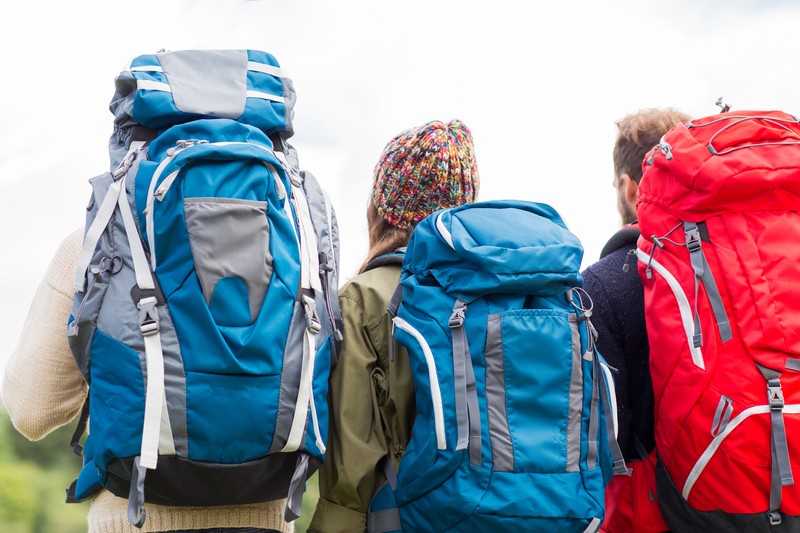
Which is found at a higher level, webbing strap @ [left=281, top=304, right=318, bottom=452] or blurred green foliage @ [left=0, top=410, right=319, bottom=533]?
webbing strap @ [left=281, top=304, right=318, bottom=452]

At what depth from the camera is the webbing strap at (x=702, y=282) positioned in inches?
102

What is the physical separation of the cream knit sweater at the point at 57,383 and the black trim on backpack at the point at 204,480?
0.10 meters

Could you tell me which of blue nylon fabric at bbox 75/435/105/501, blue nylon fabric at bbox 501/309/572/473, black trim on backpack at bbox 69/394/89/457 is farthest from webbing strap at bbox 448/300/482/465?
black trim on backpack at bbox 69/394/89/457

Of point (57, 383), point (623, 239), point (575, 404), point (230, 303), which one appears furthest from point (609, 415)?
point (57, 383)

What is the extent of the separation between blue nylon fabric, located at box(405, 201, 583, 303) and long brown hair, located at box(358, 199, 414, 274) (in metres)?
0.34

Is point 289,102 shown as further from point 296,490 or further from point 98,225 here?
point 296,490

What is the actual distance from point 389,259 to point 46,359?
1158 millimetres

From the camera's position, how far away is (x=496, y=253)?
2449mm

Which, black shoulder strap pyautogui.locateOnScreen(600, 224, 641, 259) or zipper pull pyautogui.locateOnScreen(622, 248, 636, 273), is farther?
black shoulder strap pyautogui.locateOnScreen(600, 224, 641, 259)

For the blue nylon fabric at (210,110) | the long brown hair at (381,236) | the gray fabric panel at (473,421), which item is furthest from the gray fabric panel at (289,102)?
the gray fabric panel at (473,421)

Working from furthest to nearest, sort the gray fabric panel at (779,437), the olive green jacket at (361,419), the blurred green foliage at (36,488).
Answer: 1. the blurred green foliage at (36,488)
2. the olive green jacket at (361,419)
3. the gray fabric panel at (779,437)

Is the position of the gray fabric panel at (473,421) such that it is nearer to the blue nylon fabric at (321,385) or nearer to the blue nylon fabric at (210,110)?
the blue nylon fabric at (321,385)

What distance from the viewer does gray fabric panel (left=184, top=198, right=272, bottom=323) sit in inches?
88.7

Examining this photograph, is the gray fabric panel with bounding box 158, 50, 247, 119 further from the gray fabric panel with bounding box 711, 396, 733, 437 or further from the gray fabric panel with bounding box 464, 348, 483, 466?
the gray fabric panel with bounding box 711, 396, 733, 437
